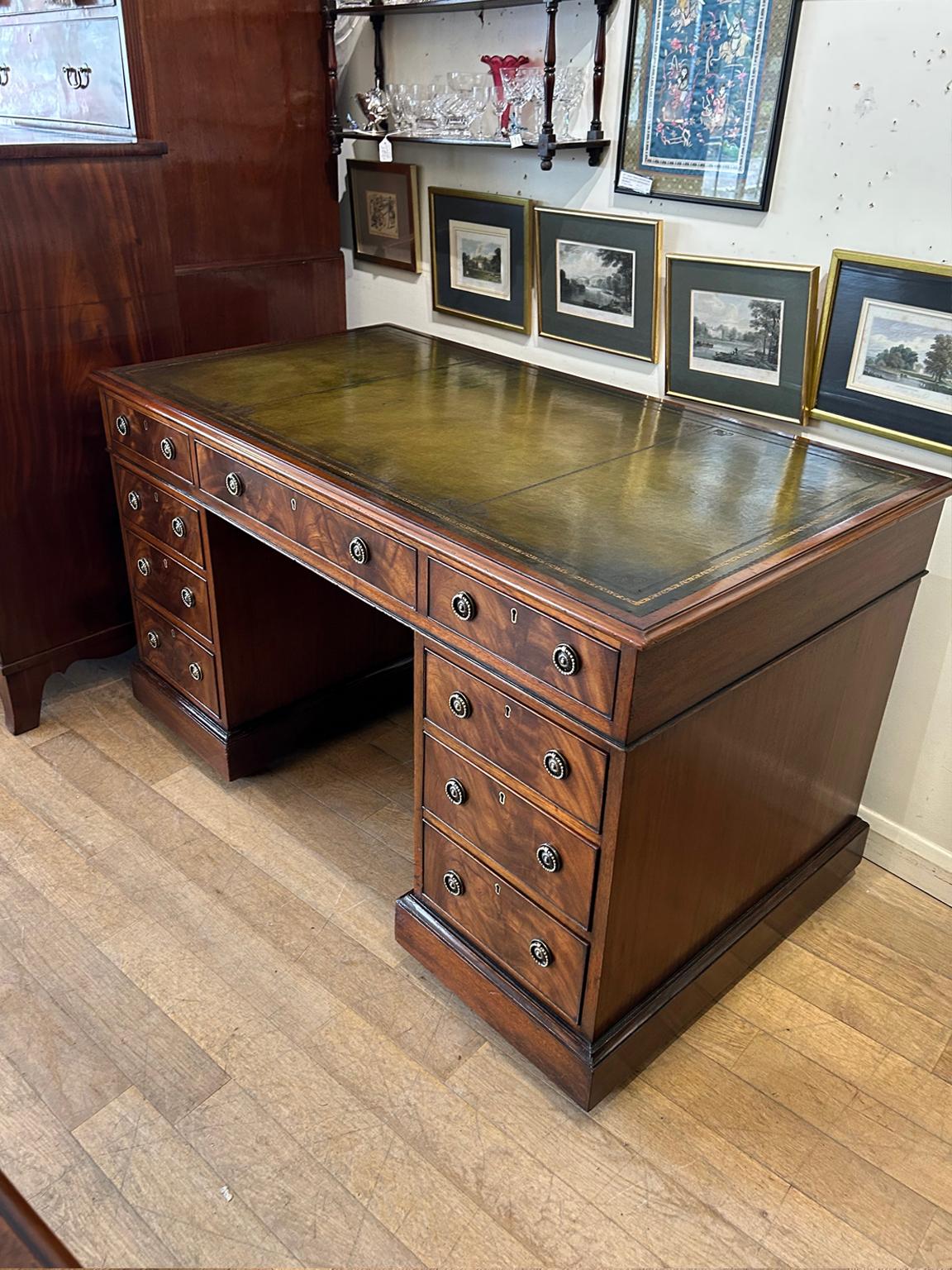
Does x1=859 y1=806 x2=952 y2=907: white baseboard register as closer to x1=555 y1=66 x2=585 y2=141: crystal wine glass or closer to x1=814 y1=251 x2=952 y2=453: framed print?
x1=814 y1=251 x2=952 y2=453: framed print

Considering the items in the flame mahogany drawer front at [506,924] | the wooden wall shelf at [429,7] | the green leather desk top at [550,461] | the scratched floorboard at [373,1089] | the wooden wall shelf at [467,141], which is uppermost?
the wooden wall shelf at [429,7]

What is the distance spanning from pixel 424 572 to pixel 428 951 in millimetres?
805

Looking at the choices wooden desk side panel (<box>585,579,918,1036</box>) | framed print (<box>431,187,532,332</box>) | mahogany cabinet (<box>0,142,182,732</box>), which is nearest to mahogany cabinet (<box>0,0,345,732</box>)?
mahogany cabinet (<box>0,142,182,732</box>)

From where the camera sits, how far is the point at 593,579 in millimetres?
Answer: 1443

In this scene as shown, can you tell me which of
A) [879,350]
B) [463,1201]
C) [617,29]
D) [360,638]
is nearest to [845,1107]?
[463,1201]

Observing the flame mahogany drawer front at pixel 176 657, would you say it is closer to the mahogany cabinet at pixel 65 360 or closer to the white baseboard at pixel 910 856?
the mahogany cabinet at pixel 65 360

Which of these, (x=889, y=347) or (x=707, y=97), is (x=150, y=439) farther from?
(x=889, y=347)

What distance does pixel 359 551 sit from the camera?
1764mm

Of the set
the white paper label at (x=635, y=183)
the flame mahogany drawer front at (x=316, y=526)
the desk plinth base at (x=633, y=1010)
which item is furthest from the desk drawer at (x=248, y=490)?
the white paper label at (x=635, y=183)

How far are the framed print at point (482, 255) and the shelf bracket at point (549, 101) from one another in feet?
0.80

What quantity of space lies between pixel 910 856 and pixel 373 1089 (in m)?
1.33

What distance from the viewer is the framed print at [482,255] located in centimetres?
253

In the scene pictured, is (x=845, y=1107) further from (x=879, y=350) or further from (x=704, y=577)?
(x=879, y=350)

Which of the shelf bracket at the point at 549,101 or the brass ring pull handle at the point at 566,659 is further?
the shelf bracket at the point at 549,101
